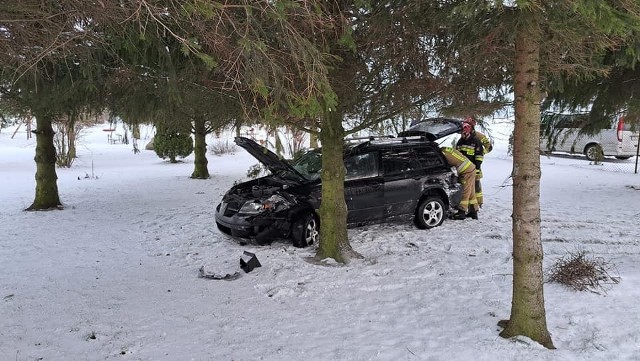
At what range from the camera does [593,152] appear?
1814 centimetres

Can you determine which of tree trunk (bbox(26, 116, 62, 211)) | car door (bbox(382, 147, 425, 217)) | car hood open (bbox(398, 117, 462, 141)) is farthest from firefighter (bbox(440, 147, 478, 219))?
tree trunk (bbox(26, 116, 62, 211))

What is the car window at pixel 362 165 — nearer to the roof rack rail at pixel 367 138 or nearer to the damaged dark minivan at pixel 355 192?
the damaged dark minivan at pixel 355 192

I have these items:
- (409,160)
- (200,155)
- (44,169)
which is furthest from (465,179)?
(200,155)

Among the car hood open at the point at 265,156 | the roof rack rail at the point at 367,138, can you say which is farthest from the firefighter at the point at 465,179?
the car hood open at the point at 265,156

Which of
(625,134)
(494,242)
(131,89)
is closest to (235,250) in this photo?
(131,89)

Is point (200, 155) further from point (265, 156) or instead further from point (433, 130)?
point (433, 130)

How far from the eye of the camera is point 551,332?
3.97 m

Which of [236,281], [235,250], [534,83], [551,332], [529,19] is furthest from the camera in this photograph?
[235,250]

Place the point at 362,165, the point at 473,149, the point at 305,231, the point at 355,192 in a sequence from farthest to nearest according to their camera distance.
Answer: the point at 473,149 → the point at 362,165 → the point at 355,192 → the point at 305,231

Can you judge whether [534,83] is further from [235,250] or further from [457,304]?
[235,250]

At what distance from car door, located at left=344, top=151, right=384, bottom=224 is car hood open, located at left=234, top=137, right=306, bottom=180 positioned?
2.60 ft

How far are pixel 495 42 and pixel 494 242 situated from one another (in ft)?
12.8

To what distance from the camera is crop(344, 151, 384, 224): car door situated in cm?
743

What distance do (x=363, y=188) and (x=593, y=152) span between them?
1456 centimetres
